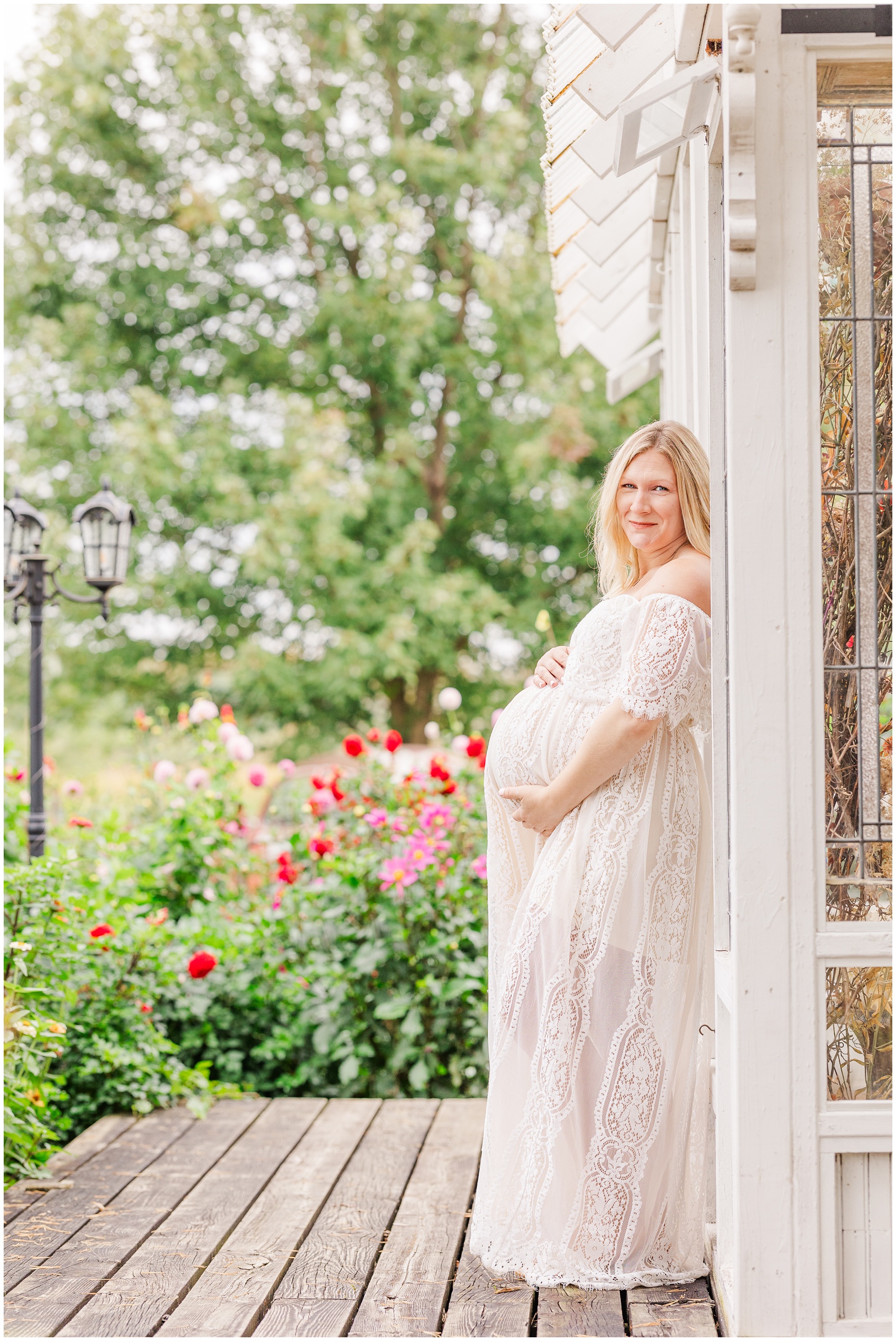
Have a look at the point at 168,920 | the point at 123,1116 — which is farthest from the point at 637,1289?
the point at 168,920

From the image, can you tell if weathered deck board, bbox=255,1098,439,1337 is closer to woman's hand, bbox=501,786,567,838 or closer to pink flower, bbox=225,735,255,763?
woman's hand, bbox=501,786,567,838

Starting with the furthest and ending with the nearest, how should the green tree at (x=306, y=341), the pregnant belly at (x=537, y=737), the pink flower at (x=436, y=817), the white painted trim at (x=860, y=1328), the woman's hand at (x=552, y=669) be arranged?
the green tree at (x=306, y=341)
the pink flower at (x=436, y=817)
the woman's hand at (x=552, y=669)
the pregnant belly at (x=537, y=737)
the white painted trim at (x=860, y=1328)

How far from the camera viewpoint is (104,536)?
4.62m

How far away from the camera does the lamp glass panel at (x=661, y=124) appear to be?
2311 mm

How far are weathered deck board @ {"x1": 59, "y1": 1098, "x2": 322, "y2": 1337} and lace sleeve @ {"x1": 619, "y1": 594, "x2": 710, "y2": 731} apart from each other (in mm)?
1553

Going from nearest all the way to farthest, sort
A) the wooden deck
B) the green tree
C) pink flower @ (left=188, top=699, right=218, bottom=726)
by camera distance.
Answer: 1. the wooden deck
2. pink flower @ (left=188, top=699, right=218, bottom=726)
3. the green tree

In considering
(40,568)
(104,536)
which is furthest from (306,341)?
(40,568)

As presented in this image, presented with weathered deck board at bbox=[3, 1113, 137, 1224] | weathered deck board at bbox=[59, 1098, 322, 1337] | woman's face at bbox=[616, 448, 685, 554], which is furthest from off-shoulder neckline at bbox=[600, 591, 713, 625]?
weathered deck board at bbox=[3, 1113, 137, 1224]

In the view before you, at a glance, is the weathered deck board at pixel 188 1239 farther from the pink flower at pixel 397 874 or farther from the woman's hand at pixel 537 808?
the woman's hand at pixel 537 808

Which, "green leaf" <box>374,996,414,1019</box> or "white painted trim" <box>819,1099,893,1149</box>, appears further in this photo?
"green leaf" <box>374,996,414,1019</box>

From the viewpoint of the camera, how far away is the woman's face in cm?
247

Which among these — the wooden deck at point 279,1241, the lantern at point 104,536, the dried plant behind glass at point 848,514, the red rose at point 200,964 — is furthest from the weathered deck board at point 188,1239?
the lantern at point 104,536

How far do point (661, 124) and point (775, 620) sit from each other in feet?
3.58

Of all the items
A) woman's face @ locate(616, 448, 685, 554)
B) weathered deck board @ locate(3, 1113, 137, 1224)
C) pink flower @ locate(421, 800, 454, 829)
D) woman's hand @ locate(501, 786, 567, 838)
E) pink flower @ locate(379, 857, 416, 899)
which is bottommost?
weathered deck board @ locate(3, 1113, 137, 1224)
